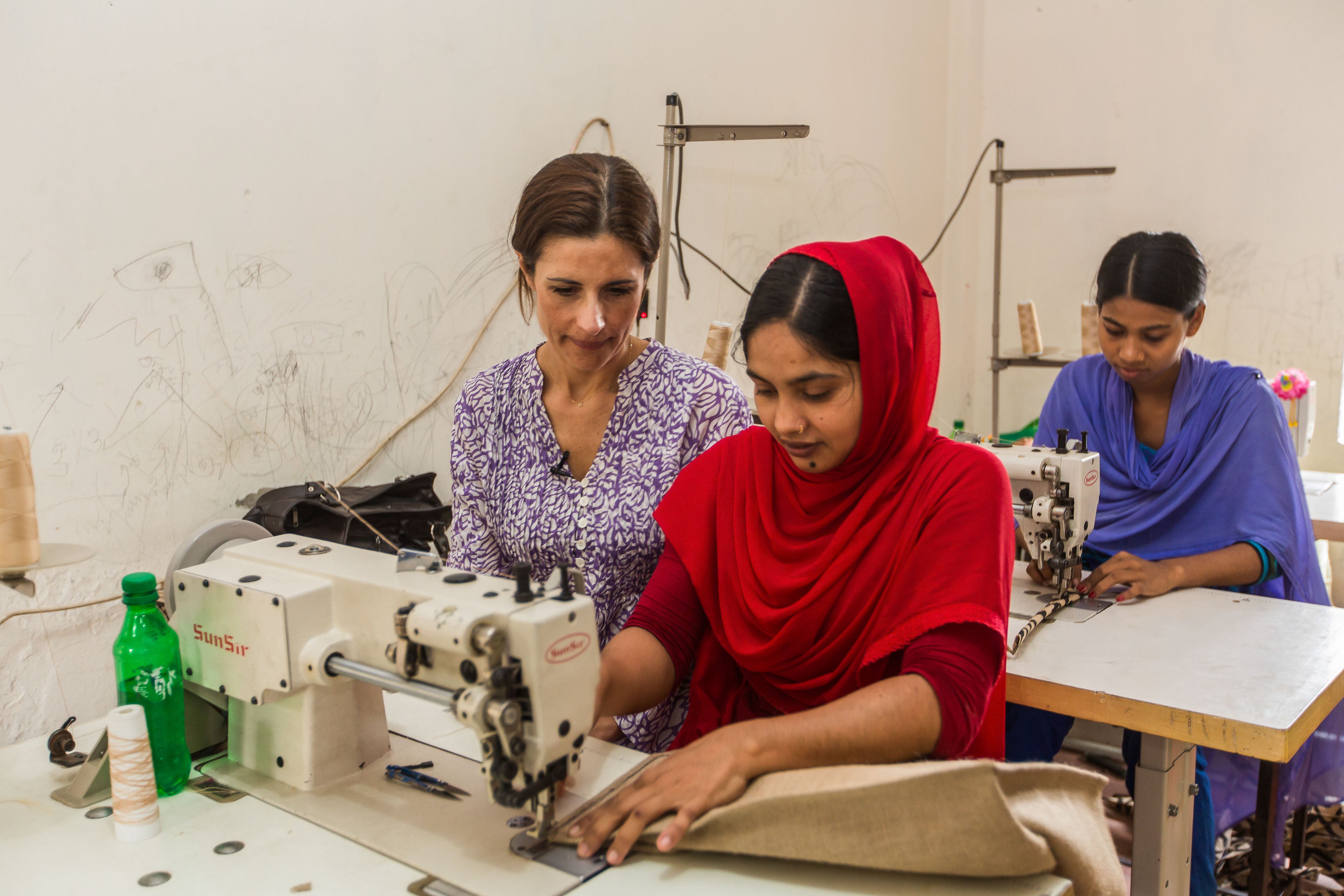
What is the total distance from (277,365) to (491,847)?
1.77m

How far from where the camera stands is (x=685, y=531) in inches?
60.5

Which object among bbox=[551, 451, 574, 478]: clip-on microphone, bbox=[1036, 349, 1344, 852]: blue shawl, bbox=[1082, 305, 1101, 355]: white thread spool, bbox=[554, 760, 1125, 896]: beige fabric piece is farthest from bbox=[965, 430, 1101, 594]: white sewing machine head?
bbox=[1082, 305, 1101, 355]: white thread spool

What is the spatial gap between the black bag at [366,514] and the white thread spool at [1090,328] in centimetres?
278

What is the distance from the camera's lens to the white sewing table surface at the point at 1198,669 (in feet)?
5.04

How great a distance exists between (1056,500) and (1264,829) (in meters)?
0.85

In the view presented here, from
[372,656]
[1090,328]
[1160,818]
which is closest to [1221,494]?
[1160,818]

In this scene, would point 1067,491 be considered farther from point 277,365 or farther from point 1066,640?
point 277,365

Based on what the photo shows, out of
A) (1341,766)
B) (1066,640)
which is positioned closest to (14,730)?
(1066,640)

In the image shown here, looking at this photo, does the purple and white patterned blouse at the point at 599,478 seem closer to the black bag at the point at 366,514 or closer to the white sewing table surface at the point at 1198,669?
the black bag at the point at 366,514

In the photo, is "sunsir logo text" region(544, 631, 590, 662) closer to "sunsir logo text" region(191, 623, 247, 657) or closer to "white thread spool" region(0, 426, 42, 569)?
"sunsir logo text" region(191, 623, 247, 657)

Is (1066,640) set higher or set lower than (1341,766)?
higher

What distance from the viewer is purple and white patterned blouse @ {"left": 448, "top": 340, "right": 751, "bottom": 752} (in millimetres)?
1698

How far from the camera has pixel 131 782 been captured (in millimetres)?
1113

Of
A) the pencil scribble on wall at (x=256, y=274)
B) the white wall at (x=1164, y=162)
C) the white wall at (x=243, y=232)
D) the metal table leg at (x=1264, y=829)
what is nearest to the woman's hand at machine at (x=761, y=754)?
the metal table leg at (x=1264, y=829)
